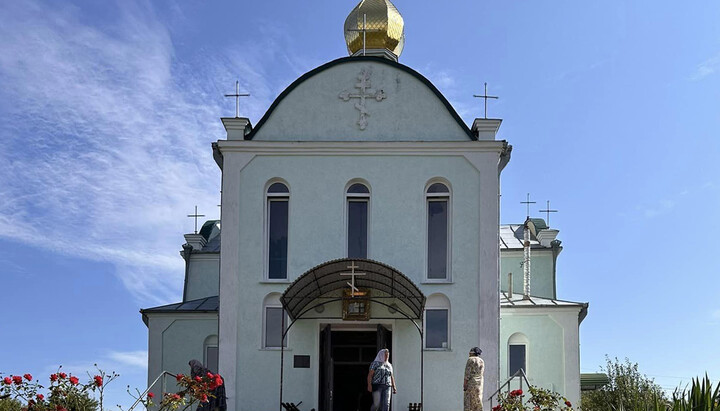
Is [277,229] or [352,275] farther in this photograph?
[277,229]

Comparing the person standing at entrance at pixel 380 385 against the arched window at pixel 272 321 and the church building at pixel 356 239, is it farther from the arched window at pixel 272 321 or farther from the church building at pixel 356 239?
the arched window at pixel 272 321

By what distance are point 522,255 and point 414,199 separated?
836 cm

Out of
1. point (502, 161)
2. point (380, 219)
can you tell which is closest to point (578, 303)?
point (502, 161)

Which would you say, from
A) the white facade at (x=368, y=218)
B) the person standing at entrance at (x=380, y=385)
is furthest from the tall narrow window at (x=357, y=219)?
the person standing at entrance at (x=380, y=385)

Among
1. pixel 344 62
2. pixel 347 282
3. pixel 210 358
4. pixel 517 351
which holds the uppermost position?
pixel 344 62

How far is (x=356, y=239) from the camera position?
67.4 ft

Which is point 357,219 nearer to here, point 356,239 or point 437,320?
point 356,239

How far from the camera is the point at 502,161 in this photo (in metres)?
21.3

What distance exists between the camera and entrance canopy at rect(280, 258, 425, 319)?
18.3 m

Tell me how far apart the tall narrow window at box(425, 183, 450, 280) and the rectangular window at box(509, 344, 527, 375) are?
140 inches

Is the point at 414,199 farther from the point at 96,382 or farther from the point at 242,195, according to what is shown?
the point at 96,382

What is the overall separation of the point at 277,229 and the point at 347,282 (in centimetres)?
233

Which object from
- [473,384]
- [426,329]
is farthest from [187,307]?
[473,384]

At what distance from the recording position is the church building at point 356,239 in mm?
19688
